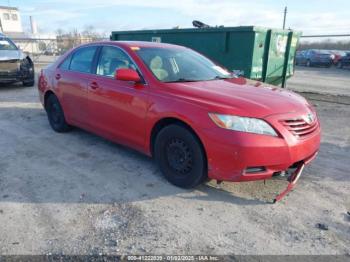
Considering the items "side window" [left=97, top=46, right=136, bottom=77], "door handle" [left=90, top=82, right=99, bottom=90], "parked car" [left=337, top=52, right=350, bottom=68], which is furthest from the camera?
"parked car" [left=337, top=52, right=350, bottom=68]

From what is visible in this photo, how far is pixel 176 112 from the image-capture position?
341 cm

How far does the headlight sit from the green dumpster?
4575mm

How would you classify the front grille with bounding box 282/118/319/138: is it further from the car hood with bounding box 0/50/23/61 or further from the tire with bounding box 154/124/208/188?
the car hood with bounding box 0/50/23/61

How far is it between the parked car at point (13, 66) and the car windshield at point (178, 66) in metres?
7.33

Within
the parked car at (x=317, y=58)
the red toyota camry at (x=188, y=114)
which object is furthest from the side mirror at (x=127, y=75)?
the parked car at (x=317, y=58)

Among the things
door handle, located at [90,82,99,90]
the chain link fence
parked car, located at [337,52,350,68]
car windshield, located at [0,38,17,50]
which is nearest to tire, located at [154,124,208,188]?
door handle, located at [90,82,99,90]

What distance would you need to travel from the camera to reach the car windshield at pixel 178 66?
13.0 feet

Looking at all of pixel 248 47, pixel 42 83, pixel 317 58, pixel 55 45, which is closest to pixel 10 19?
pixel 55 45

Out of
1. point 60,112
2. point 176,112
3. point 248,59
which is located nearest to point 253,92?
point 176,112

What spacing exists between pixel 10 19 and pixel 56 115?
303ft

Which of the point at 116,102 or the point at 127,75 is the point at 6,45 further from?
the point at 127,75

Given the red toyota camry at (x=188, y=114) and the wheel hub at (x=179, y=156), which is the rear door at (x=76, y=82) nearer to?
the red toyota camry at (x=188, y=114)

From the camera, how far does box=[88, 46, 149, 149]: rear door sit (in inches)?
153

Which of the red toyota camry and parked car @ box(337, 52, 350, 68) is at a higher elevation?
the red toyota camry
